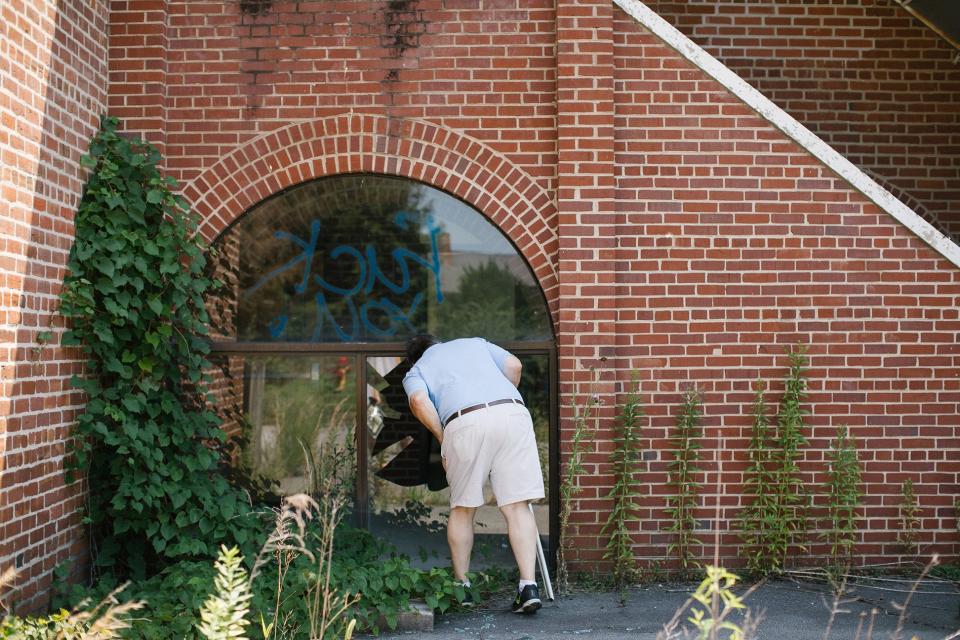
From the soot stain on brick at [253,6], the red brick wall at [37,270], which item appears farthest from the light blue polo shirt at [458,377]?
the soot stain on brick at [253,6]

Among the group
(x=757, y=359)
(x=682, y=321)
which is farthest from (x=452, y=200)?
(x=757, y=359)

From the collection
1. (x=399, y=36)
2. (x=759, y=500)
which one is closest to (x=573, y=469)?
(x=759, y=500)

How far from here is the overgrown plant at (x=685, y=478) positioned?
6152 mm

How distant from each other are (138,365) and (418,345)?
5.72 feet

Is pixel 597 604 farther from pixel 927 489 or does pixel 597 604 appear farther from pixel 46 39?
pixel 46 39

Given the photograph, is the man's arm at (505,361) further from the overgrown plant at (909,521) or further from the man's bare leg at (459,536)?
the overgrown plant at (909,521)

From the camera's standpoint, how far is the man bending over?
17.8 ft

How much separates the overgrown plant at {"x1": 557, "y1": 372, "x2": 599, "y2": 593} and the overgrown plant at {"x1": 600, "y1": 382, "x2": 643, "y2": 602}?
189 millimetres

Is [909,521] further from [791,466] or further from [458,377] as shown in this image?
[458,377]

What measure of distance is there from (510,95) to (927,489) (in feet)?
12.6

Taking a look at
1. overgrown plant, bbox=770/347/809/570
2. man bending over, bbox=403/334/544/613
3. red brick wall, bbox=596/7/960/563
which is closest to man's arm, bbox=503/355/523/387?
man bending over, bbox=403/334/544/613

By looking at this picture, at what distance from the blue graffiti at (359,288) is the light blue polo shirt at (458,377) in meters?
0.79

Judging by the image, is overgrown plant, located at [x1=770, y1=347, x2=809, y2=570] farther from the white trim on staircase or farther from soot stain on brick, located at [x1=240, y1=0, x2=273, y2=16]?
soot stain on brick, located at [x1=240, y1=0, x2=273, y2=16]

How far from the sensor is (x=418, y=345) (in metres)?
6.00
